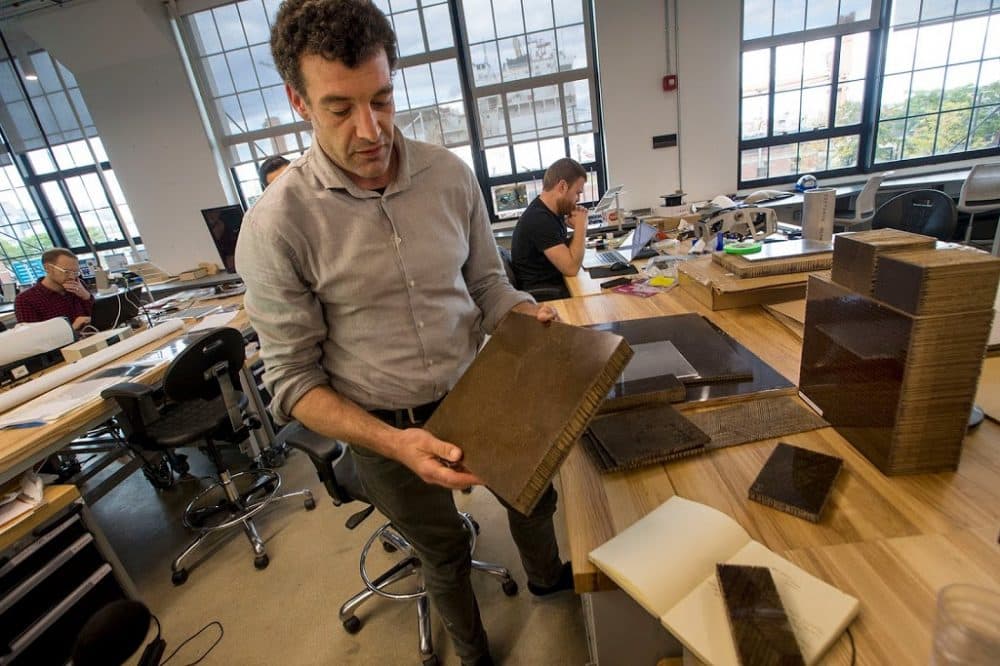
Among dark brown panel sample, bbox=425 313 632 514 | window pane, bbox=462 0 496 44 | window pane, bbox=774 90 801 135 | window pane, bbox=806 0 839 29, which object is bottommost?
dark brown panel sample, bbox=425 313 632 514

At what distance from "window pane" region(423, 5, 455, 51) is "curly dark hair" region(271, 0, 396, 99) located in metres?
5.04

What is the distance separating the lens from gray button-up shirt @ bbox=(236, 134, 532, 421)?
2.94 ft

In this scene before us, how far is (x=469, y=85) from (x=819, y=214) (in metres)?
4.44

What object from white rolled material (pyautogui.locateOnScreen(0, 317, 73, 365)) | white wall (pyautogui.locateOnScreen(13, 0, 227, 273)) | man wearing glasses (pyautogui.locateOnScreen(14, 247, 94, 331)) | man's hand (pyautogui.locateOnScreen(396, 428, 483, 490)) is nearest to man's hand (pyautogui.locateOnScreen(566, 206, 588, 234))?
man's hand (pyautogui.locateOnScreen(396, 428, 483, 490))

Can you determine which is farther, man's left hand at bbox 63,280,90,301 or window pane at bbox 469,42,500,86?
window pane at bbox 469,42,500,86

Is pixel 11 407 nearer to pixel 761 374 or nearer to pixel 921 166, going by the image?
pixel 761 374

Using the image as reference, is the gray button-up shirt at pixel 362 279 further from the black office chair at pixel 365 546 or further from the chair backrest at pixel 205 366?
the chair backrest at pixel 205 366

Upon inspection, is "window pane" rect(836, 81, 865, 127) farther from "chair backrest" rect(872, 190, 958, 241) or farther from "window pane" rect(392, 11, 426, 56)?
"window pane" rect(392, 11, 426, 56)

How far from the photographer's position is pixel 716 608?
52 centimetres

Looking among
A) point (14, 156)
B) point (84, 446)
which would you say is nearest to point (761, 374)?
point (84, 446)

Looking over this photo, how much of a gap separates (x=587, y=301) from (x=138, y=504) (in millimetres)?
2861

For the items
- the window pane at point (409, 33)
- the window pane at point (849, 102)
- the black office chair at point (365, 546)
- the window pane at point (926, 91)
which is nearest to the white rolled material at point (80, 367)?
the black office chair at point (365, 546)

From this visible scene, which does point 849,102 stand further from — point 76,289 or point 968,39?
point 76,289

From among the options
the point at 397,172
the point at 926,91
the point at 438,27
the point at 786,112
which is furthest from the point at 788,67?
the point at 397,172
